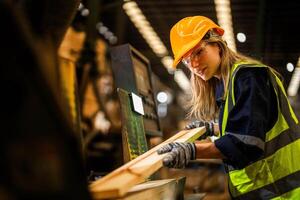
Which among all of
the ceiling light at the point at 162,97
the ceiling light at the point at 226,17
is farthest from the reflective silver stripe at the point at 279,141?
the ceiling light at the point at 162,97

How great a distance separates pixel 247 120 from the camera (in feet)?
7.71

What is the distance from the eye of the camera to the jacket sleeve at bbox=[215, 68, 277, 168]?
2.33 m

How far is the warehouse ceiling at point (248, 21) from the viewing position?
7.49 meters

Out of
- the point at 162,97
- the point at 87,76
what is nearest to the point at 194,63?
the point at 87,76

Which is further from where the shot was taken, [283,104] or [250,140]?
[283,104]

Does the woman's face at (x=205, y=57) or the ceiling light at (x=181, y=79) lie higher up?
the woman's face at (x=205, y=57)

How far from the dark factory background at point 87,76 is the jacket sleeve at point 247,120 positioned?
32.4 inches

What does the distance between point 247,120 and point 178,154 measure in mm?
430

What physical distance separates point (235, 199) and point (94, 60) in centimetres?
426

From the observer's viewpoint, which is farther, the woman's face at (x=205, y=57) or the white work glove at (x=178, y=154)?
the woman's face at (x=205, y=57)

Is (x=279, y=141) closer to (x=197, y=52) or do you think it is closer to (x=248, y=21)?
(x=197, y=52)

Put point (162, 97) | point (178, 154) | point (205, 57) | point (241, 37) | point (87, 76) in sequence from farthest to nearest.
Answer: point (162, 97), point (241, 37), point (87, 76), point (205, 57), point (178, 154)

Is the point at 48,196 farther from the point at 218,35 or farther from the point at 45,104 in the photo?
the point at 218,35

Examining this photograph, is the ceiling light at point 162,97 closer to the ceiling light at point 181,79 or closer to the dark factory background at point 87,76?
the ceiling light at point 181,79
